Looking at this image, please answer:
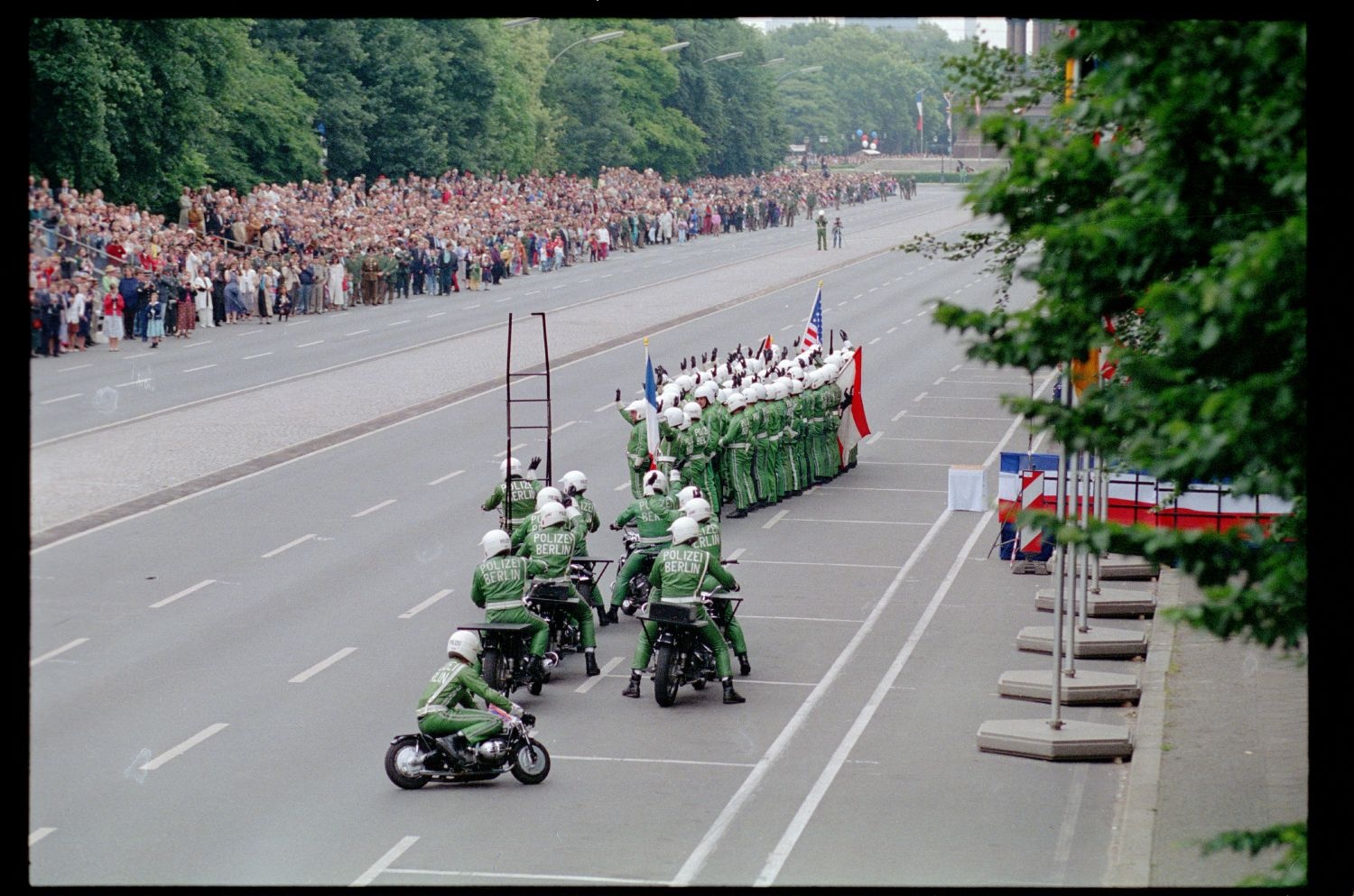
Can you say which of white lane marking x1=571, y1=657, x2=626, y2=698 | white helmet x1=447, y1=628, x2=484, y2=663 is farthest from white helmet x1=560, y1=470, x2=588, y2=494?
white helmet x1=447, y1=628, x2=484, y2=663

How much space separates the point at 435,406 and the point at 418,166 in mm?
14899

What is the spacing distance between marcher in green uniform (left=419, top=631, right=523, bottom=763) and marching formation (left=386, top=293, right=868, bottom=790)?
0.03ft

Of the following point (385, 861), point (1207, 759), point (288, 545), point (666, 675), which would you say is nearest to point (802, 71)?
point (288, 545)

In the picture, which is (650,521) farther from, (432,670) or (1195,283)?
(1195,283)

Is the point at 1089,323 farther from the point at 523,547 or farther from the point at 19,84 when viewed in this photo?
the point at 523,547

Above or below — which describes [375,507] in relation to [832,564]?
above

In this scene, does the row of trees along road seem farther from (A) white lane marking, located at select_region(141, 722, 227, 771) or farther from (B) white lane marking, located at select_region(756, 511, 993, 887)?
(B) white lane marking, located at select_region(756, 511, 993, 887)

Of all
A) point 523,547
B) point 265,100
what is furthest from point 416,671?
point 265,100

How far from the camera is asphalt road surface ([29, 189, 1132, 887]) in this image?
15.4 meters

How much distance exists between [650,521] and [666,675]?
11.7ft

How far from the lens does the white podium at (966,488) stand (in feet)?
97.2

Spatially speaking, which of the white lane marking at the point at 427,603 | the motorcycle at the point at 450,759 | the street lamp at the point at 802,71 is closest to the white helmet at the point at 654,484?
the white lane marking at the point at 427,603

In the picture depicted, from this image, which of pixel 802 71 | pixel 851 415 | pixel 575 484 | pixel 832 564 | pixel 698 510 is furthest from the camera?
pixel 851 415

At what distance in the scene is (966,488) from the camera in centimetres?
2977
